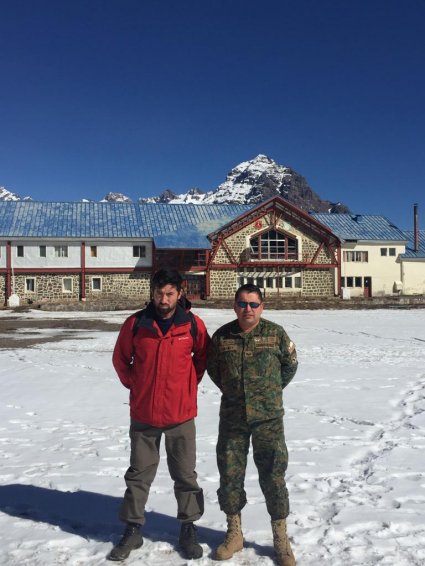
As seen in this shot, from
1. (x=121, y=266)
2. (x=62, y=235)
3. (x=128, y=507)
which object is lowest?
(x=128, y=507)

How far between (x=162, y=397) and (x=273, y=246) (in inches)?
1328

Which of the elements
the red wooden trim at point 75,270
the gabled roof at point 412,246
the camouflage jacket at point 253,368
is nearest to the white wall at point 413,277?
the gabled roof at point 412,246

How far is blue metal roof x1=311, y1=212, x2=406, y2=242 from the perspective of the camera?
40250 mm

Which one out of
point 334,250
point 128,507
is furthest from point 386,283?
point 128,507

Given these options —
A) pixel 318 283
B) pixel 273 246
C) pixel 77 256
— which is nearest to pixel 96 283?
pixel 77 256

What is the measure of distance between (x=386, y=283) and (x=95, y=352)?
32.8 metres

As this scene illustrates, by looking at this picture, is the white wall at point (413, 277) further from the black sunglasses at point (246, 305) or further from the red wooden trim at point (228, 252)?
the black sunglasses at point (246, 305)

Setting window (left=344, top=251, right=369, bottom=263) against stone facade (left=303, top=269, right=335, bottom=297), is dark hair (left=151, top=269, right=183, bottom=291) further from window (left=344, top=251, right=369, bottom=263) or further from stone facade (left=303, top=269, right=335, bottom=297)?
window (left=344, top=251, right=369, bottom=263)

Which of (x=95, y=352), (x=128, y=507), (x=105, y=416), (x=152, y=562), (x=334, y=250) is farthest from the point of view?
(x=334, y=250)

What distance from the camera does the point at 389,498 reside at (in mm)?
4129

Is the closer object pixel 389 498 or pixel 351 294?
pixel 389 498

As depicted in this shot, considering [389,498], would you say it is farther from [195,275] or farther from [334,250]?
[334,250]

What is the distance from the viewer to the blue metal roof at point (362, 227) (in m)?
40.2

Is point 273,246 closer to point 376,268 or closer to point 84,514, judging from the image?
point 376,268
